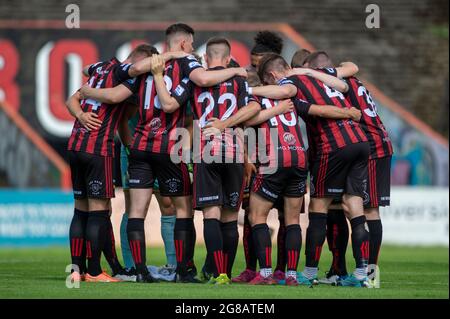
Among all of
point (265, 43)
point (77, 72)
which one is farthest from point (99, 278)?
point (77, 72)

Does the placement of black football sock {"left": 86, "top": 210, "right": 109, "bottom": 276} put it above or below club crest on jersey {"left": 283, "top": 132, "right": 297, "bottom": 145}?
below

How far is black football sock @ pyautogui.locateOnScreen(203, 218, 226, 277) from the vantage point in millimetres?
9477

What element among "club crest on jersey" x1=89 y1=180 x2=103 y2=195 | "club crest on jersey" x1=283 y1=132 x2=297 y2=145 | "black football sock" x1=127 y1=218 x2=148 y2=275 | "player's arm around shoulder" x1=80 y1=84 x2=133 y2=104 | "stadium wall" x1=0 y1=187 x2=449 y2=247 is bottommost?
"stadium wall" x1=0 y1=187 x2=449 y2=247

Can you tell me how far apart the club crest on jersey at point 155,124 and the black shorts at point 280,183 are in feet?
3.40

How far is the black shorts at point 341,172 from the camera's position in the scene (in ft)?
32.3

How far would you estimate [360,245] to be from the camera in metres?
9.86

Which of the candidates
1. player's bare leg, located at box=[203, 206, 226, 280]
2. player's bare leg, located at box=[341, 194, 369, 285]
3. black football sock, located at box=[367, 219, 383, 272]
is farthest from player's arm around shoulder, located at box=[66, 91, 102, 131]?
black football sock, located at box=[367, 219, 383, 272]

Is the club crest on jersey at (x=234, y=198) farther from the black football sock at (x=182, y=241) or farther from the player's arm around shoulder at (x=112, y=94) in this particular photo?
the player's arm around shoulder at (x=112, y=94)

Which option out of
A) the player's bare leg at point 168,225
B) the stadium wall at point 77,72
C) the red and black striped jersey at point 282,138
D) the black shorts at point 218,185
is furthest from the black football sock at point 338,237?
the stadium wall at point 77,72

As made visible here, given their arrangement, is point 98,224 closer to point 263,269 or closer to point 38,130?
point 263,269

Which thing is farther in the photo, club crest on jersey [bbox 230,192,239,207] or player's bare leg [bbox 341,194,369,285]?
player's bare leg [bbox 341,194,369,285]

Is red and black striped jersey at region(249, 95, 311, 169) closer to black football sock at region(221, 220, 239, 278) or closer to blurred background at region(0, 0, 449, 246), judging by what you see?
black football sock at region(221, 220, 239, 278)

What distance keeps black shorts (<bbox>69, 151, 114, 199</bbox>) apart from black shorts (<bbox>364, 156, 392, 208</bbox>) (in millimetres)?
2501

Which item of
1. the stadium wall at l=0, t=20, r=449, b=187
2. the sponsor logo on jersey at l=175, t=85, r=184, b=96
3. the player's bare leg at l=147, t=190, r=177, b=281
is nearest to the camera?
the sponsor logo on jersey at l=175, t=85, r=184, b=96
